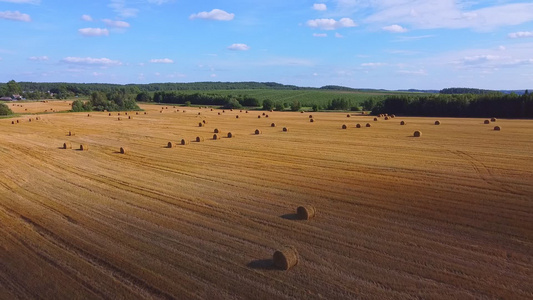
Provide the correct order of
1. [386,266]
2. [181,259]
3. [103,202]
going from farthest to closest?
[103,202] → [181,259] → [386,266]

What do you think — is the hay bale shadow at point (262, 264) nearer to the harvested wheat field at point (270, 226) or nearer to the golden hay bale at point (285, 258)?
the harvested wheat field at point (270, 226)

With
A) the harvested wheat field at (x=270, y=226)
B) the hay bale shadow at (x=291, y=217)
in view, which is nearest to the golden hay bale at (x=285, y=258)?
the harvested wheat field at (x=270, y=226)

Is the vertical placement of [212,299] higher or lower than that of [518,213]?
lower

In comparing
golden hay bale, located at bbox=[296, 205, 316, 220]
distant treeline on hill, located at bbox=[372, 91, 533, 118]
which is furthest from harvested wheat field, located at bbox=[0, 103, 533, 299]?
distant treeline on hill, located at bbox=[372, 91, 533, 118]

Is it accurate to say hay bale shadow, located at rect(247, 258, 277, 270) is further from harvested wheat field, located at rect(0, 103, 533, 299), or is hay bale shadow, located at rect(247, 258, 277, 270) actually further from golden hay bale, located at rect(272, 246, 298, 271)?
golden hay bale, located at rect(272, 246, 298, 271)

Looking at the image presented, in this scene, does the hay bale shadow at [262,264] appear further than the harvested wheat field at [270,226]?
Yes

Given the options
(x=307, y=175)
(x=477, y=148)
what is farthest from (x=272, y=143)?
(x=477, y=148)

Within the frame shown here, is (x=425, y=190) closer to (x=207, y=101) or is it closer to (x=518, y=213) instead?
(x=518, y=213)
